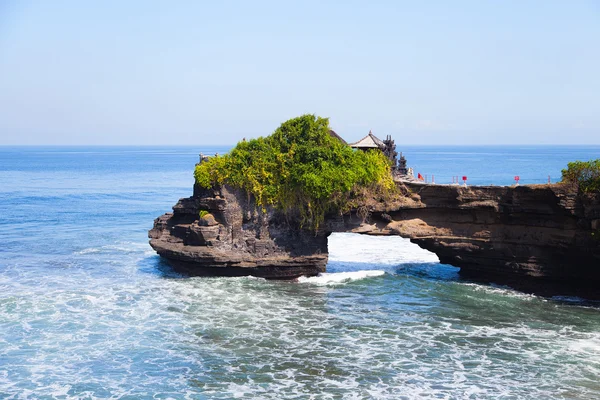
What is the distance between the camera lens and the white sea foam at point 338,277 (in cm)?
2797

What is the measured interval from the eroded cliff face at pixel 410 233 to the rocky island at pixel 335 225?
0.14 ft

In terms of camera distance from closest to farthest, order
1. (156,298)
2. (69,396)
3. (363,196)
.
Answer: (69,396) → (156,298) → (363,196)

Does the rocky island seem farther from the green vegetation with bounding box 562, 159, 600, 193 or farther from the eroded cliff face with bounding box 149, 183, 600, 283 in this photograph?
the green vegetation with bounding box 562, 159, 600, 193

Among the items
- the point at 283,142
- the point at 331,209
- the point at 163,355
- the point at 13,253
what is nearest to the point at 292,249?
the point at 331,209

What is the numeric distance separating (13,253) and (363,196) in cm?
1947

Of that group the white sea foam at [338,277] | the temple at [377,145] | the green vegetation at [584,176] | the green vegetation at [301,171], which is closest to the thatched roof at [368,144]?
the temple at [377,145]

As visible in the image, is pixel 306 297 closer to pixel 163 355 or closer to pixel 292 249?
pixel 292 249

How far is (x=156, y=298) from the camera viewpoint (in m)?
25.2

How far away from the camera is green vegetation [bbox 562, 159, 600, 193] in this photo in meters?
24.5

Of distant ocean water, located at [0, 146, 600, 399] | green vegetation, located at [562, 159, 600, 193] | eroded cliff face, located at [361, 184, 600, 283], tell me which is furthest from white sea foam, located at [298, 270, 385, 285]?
green vegetation, located at [562, 159, 600, 193]

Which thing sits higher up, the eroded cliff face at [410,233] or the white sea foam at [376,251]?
the eroded cliff face at [410,233]

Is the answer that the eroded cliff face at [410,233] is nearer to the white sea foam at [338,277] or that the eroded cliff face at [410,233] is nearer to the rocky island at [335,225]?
the rocky island at [335,225]

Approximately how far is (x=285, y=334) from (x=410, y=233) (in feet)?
29.9

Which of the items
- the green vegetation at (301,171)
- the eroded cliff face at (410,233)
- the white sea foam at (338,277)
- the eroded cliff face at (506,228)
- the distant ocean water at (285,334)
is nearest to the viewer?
the distant ocean water at (285,334)
